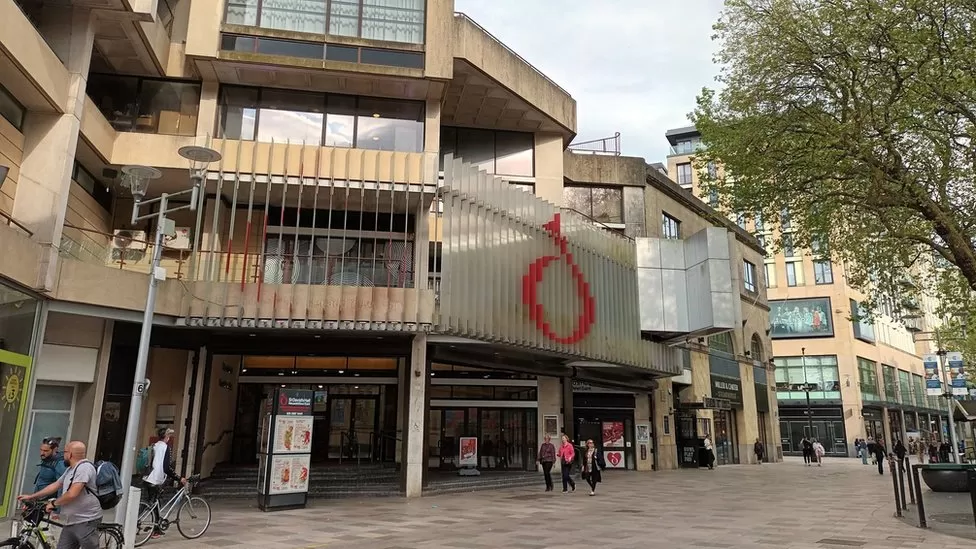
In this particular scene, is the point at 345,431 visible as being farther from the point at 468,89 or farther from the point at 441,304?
the point at 468,89

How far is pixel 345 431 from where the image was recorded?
21109mm

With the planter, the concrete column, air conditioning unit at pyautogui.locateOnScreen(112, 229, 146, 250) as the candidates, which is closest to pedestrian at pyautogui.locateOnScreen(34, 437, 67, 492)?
air conditioning unit at pyautogui.locateOnScreen(112, 229, 146, 250)

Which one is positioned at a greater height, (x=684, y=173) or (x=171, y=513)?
(x=684, y=173)

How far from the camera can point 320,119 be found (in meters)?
18.7

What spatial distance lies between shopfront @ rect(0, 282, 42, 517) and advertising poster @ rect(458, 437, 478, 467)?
38.2 feet

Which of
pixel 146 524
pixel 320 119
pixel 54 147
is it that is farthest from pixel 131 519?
pixel 320 119

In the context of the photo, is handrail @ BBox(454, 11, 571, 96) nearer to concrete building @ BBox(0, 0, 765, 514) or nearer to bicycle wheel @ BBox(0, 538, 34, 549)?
concrete building @ BBox(0, 0, 765, 514)

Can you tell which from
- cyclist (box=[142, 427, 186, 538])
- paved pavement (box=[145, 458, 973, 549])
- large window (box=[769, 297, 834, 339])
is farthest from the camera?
large window (box=[769, 297, 834, 339])

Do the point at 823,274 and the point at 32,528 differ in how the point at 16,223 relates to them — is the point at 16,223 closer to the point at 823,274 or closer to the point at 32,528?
the point at 32,528

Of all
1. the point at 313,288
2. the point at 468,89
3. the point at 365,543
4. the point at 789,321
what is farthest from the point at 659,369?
the point at 789,321

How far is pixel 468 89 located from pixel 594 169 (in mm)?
8531

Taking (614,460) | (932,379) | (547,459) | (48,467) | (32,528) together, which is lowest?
(614,460)

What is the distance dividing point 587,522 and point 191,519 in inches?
280

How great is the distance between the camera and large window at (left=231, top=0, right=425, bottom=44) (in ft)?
58.5
